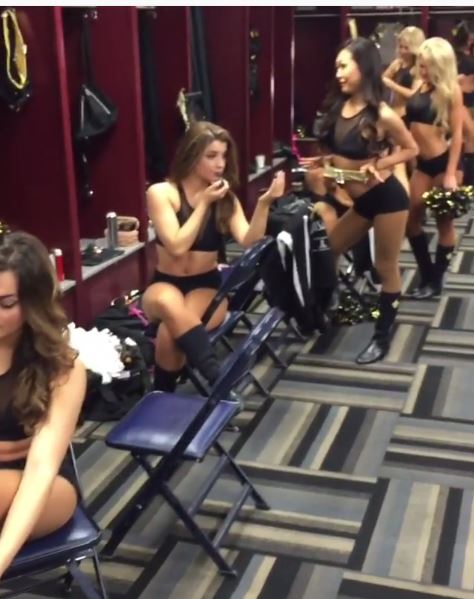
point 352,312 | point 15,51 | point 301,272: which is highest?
point 15,51

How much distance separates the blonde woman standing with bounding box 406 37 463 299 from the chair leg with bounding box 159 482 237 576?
2694 mm

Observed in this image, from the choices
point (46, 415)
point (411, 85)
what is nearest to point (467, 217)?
point (411, 85)

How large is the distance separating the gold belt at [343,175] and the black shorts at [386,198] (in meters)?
0.07

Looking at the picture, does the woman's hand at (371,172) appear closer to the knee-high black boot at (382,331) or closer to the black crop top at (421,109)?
the knee-high black boot at (382,331)

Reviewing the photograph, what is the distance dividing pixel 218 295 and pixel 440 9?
556 cm

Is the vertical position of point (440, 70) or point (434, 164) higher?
point (440, 70)

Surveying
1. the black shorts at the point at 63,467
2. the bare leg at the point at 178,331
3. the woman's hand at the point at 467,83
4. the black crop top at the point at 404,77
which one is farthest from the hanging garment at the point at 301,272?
the woman's hand at the point at 467,83

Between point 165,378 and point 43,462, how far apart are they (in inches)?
57.4

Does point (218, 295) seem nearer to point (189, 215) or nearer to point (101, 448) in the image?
point (189, 215)

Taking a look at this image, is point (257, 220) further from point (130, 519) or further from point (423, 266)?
point (423, 266)

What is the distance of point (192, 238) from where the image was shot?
314 cm

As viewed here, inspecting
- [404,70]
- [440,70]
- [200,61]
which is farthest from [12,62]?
[404,70]

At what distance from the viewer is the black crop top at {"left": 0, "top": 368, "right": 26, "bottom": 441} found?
1.90 m

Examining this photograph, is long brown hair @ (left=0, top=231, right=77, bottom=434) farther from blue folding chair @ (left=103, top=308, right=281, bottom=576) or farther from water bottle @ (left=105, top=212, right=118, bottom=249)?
water bottle @ (left=105, top=212, right=118, bottom=249)
